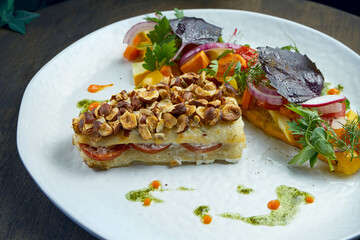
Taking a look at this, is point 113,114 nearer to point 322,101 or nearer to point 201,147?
point 201,147

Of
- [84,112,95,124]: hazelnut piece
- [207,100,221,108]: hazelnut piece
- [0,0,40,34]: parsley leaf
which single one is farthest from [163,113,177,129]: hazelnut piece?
[0,0,40,34]: parsley leaf

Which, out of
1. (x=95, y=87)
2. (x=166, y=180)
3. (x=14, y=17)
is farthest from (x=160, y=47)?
(x=14, y=17)

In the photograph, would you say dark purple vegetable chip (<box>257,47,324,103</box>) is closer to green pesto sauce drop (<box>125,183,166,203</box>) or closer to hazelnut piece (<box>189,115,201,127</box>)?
hazelnut piece (<box>189,115,201,127</box>)

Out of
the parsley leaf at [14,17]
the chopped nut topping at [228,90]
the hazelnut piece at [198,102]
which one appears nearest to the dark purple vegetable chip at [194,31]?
the chopped nut topping at [228,90]

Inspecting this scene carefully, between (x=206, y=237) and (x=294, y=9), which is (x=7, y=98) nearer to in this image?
(x=206, y=237)

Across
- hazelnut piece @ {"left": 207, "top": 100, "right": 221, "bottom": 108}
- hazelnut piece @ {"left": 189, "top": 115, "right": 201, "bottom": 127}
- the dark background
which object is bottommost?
the dark background

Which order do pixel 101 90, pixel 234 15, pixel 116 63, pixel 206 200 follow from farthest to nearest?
pixel 234 15 < pixel 116 63 < pixel 101 90 < pixel 206 200

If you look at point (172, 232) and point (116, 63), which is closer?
point (172, 232)

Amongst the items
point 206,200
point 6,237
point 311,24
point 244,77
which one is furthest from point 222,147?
point 311,24
